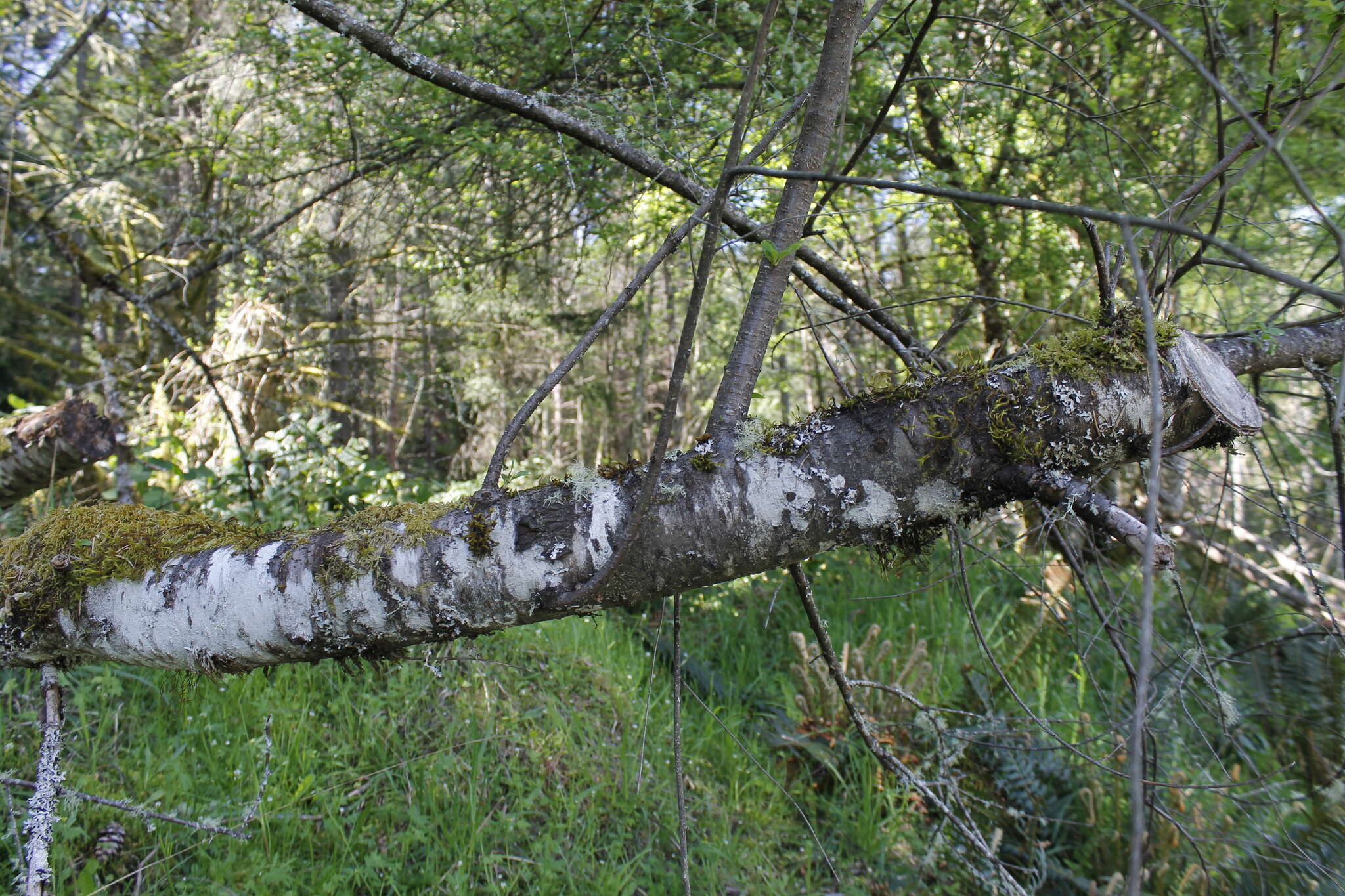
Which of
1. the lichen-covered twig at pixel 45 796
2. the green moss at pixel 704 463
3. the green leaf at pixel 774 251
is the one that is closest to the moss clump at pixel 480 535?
the green moss at pixel 704 463

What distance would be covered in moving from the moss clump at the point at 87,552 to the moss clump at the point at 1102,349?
139 centimetres

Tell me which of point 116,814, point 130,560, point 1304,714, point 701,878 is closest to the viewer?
point 130,560

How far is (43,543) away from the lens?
4.52ft

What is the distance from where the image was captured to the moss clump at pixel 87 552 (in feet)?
4.31

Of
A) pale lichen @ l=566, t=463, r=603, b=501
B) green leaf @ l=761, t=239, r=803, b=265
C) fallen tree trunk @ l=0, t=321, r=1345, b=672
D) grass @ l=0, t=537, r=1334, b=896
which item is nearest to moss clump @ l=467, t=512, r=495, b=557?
fallen tree trunk @ l=0, t=321, r=1345, b=672

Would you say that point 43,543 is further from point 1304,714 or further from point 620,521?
point 1304,714

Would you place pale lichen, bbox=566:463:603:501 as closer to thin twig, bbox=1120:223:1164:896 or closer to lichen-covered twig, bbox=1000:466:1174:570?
lichen-covered twig, bbox=1000:466:1174:570

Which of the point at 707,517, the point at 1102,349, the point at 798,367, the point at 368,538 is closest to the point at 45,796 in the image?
the point at 368,538

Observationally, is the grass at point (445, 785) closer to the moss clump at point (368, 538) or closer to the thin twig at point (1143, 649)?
the moss clump at point (368, 538)

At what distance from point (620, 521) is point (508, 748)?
76.1 inches

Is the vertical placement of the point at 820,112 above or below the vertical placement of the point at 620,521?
above

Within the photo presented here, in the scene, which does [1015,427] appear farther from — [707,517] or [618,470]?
[618,470]

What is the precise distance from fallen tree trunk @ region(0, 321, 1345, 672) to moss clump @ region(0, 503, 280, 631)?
101mm

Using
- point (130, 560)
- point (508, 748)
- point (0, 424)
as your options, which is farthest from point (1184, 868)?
point (0, 424)
